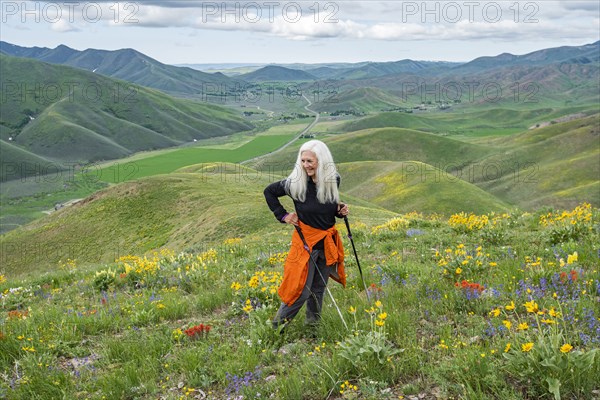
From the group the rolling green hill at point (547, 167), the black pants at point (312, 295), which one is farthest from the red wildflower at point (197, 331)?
the rolling green hill at point (547, 167)

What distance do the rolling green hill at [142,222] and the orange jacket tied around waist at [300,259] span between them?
24.7 m

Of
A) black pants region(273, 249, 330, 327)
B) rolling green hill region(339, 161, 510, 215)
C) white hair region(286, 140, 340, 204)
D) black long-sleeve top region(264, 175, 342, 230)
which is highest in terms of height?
white hair region(286, 140, 340, 204)

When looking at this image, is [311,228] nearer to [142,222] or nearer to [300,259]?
[300,259]

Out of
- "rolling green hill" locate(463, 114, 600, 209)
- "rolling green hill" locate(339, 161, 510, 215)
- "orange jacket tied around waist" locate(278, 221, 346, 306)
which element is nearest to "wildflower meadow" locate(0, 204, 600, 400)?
"orange jacket tied around waist" locate(278, 221, 346, 306)

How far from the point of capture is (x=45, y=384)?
5945 mm

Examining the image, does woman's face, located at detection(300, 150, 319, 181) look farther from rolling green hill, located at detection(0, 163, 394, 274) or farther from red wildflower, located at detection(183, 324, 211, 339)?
rolling green hill, located at detection(0, 163, 394, 274)

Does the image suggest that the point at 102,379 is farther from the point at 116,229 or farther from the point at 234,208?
the point at 116,229

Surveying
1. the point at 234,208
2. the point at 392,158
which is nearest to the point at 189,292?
the point at 234,208

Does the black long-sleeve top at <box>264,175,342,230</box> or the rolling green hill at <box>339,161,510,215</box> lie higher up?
the black long-sleeve top at <box>264,175,342,230</box>

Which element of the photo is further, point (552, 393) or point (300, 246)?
point (300, 246)

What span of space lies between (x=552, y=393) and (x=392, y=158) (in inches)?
6214

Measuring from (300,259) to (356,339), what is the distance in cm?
170

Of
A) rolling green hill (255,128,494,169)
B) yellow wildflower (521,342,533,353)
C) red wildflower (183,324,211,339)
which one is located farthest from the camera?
rolling green hill (255,128,494,169)

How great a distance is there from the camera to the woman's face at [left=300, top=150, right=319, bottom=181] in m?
6.61
